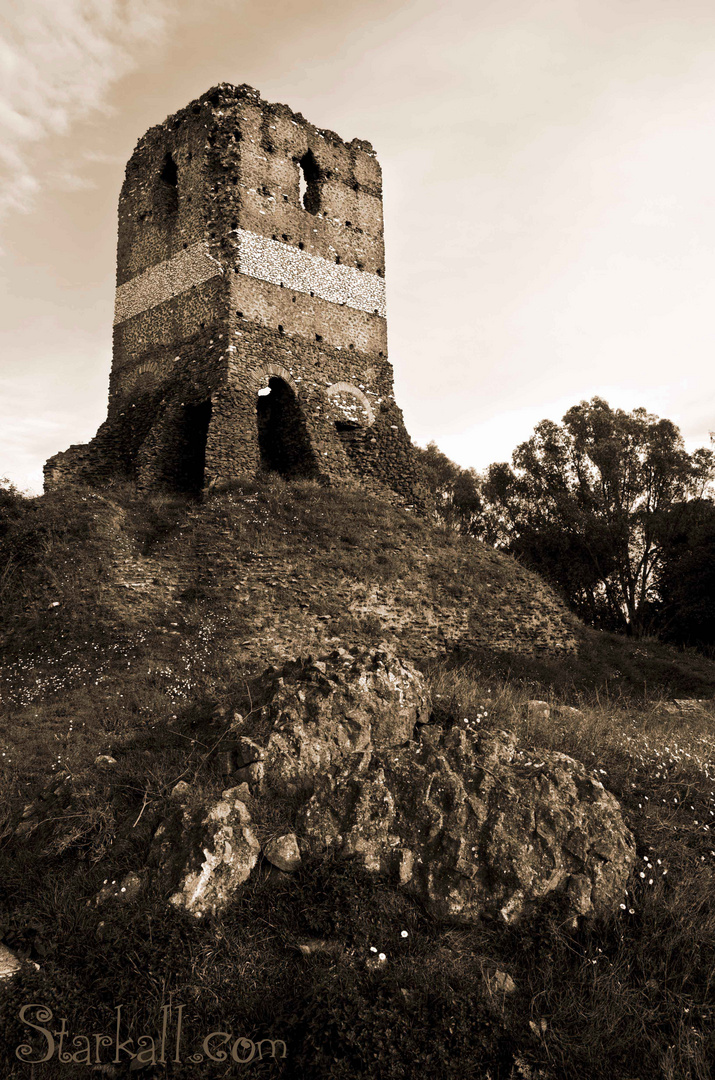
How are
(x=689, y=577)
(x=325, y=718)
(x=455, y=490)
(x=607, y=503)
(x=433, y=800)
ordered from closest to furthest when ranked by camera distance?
(x=433, y=800) < (x=325, y=718) < (x=689, y=577) < (x=607, y=503) < (x=455, y=490)

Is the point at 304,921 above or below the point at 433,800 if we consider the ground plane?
below

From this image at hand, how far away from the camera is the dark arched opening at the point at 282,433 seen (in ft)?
59.3

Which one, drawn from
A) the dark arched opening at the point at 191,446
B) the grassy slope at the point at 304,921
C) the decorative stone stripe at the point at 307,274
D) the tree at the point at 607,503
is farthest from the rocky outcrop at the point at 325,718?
the tree at the point at 607,503

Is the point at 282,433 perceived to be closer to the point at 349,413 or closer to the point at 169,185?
the point at 349,413

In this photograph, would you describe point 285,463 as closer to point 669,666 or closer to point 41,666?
point 41,666

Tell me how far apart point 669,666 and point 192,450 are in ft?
42.8

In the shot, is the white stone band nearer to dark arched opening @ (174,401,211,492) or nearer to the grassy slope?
dark arched opening @ (174,401,211,492)

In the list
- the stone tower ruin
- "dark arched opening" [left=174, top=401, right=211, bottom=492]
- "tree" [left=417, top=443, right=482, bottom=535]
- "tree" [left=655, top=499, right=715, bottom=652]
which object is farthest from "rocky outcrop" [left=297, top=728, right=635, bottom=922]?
"tree" [left=417, top=443, right=482, bottom=535]

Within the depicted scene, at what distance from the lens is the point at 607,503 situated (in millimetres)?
27094

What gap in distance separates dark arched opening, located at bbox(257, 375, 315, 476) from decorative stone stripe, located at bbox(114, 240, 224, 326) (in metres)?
3.55

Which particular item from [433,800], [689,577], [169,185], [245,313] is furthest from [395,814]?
[169,185]

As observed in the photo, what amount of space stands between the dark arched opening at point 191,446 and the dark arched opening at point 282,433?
5.51ft

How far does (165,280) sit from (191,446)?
527cm

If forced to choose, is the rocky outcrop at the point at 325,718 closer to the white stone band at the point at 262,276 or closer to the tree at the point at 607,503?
the white stone band at the point at 262,276
